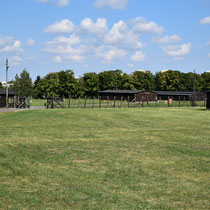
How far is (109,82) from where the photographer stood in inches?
4503

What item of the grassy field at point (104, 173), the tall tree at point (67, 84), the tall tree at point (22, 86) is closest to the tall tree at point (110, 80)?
the tall tree at point (67, 84)

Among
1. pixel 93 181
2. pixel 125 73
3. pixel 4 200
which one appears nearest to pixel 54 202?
pixel 4 200

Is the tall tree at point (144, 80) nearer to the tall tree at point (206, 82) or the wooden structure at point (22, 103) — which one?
the tall tree at point (206, 82)

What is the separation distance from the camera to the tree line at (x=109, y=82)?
10725 cm

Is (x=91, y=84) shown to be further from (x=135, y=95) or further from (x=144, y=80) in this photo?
(x=135, y=95)

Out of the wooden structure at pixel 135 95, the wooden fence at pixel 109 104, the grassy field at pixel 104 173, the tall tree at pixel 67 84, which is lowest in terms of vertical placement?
the grassy field at pixel 104 173

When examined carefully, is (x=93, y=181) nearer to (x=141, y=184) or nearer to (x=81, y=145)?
(x=141, y=184)

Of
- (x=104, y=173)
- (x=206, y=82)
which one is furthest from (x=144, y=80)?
(x=104, y=173)

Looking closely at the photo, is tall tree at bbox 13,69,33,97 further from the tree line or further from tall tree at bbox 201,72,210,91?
tall tree at bbox 201,72,210,91

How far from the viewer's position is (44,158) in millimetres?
11219

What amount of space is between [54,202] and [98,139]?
8.62 meters

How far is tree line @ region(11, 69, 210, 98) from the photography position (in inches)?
4222

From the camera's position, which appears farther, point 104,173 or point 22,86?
point 22,86

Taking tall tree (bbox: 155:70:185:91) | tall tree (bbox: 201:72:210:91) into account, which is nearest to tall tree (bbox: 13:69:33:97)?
tall tree (bbox: 155:70:185:91)
